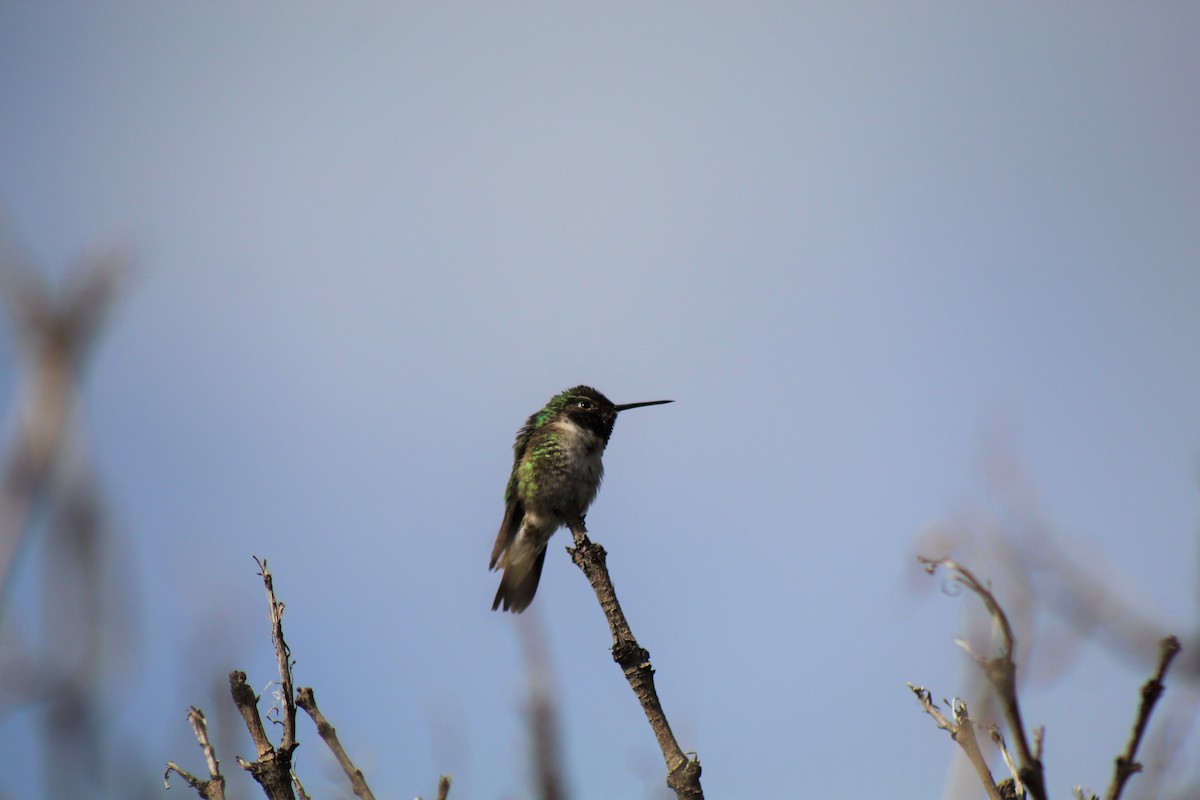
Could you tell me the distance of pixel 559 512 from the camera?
10.3 meters

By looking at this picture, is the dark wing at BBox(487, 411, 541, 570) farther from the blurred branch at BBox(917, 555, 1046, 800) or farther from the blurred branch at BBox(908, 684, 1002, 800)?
the blurred branch at BBox(917, 555, 1046, 800)

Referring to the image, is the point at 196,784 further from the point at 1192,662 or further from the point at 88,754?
the point at 1192,662

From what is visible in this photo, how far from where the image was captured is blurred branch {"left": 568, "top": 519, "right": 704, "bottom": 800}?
3.47 metres

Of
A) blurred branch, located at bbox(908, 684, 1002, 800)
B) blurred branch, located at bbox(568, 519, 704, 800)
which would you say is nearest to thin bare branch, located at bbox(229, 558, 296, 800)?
blurred branch, located at bbox(568, 519, 704, 800)

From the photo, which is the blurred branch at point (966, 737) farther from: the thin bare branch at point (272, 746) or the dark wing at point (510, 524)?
the dark wing at point (510, 524)

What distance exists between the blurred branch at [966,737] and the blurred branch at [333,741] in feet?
4.88

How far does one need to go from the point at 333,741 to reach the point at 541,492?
7210 millimetres

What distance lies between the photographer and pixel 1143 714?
1994 mm

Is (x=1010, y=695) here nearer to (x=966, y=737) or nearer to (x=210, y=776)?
(x=966, y=737)

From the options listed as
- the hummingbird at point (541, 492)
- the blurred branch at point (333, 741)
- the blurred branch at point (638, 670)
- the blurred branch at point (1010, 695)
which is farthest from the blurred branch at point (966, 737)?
the hummingbird at point (541, 492)

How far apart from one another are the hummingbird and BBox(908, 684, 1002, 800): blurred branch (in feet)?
23.9

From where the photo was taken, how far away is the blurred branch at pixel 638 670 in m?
3.47

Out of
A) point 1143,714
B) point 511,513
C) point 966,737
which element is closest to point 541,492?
point 511,513

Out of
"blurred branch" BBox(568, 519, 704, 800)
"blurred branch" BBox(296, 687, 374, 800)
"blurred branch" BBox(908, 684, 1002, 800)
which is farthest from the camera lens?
"blurred branch" BBox(568, 519, 704, 800)
